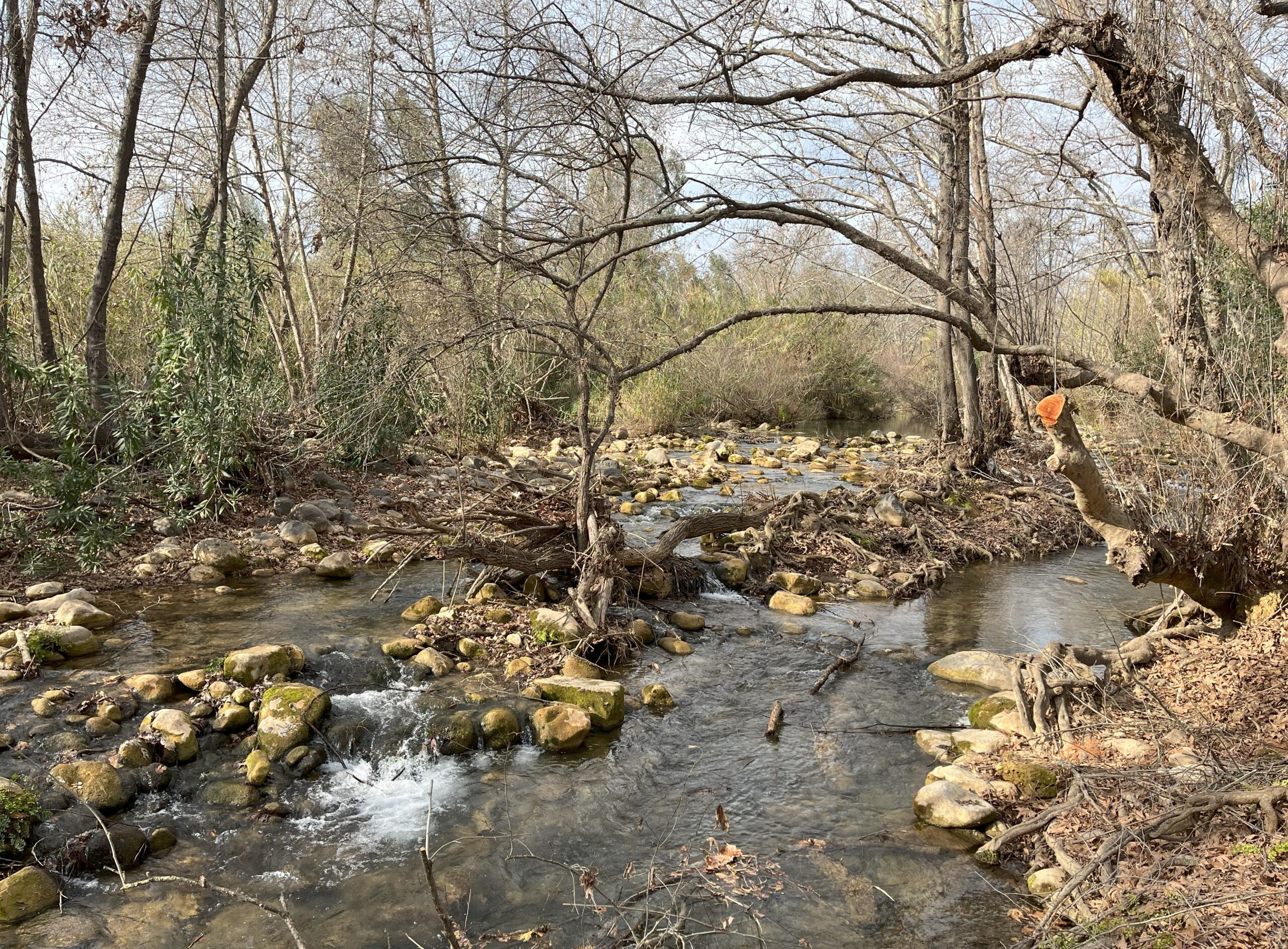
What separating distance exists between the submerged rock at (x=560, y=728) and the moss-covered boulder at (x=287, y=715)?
1187 mm

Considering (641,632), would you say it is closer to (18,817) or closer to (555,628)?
(555,628)

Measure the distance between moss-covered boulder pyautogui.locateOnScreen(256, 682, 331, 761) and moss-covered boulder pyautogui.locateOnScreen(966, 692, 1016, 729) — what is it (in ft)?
12.2

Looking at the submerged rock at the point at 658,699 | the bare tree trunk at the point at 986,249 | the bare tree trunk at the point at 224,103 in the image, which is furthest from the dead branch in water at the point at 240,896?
the bare tree trunk at the point at 986,249

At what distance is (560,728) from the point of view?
4.93 metres

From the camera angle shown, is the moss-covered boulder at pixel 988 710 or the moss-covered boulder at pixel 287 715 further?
the moss-covered boulder at pixel 988 710

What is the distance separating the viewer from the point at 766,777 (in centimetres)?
464

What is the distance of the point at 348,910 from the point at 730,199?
11.8 ft

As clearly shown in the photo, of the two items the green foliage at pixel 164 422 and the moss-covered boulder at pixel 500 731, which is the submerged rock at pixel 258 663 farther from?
the green foliage at pixel 164 422

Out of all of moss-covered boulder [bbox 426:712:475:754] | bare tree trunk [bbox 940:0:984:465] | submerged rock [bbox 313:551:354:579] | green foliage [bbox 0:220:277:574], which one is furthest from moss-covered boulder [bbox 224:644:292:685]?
bare tree trunk [bbox 940:0:984:465]

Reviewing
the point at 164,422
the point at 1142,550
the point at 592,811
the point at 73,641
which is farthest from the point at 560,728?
the point at 164,422

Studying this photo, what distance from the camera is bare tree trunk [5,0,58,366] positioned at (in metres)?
7.30

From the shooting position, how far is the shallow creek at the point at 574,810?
3475mm

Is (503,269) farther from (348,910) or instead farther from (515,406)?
(515,406)

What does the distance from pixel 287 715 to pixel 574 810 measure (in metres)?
1.67
